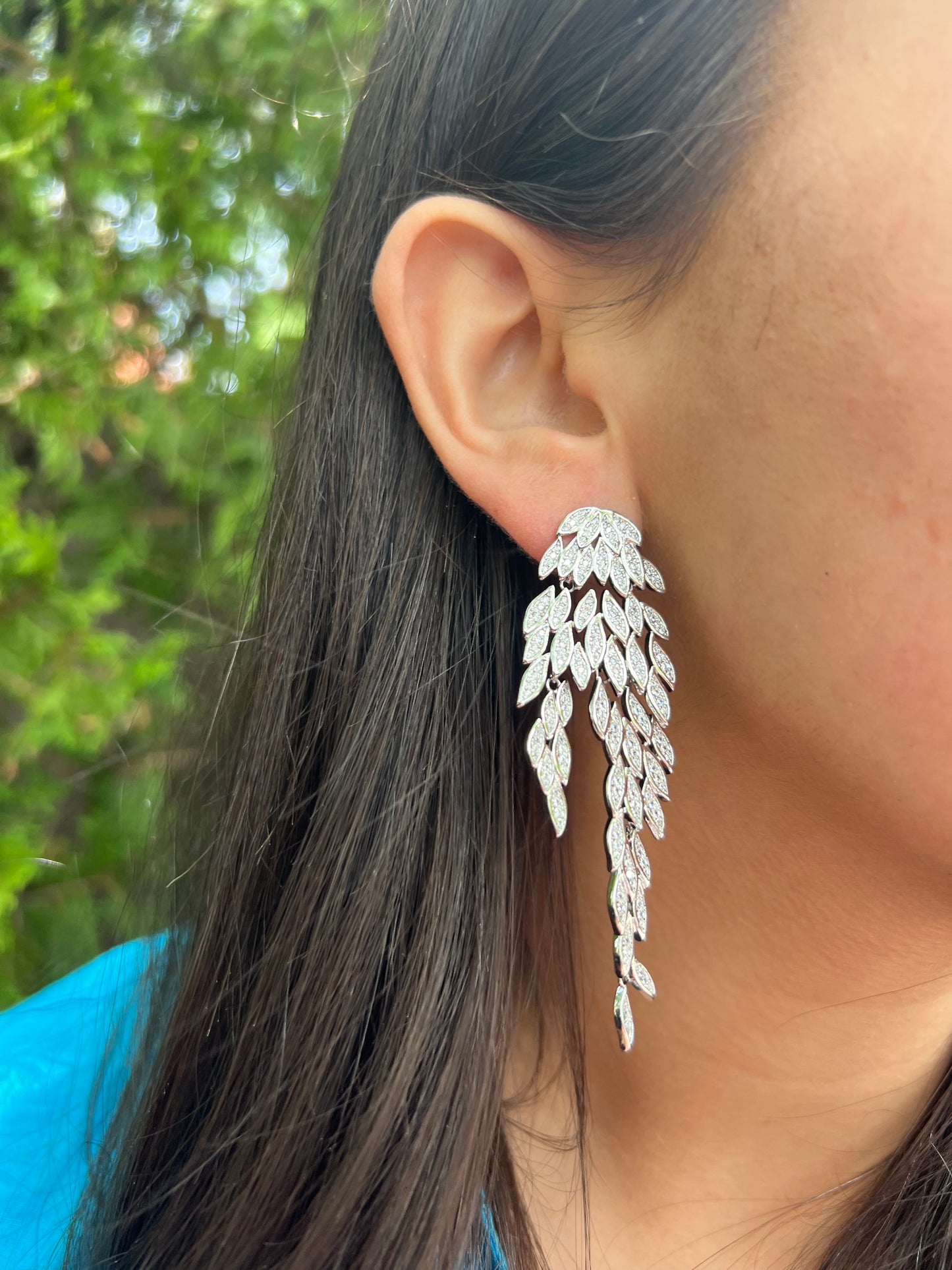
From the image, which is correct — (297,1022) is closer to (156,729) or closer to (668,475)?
(668,475)

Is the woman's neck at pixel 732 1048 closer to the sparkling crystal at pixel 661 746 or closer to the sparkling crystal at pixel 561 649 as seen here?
the sparkling crystal at pixel 661 746

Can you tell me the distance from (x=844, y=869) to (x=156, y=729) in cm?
131

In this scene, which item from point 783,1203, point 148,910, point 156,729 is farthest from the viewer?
point 156,729

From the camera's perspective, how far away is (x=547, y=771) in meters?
0.94

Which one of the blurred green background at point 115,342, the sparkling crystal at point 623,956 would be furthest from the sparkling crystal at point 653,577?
the blurred green background at point 115,342

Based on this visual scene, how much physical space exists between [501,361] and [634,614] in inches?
12.1

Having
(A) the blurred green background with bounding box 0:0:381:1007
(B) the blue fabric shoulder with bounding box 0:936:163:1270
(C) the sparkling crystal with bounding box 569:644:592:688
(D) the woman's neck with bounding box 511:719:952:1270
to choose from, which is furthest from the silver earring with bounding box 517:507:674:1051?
(A) the blurred green background with bounding box 0:0:381:1007

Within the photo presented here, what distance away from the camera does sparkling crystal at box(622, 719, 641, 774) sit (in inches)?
38.2

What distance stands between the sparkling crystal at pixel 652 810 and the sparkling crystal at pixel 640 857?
0.06ft

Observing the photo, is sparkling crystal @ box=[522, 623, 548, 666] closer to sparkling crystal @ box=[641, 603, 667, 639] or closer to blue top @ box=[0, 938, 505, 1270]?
sparkling crystal @ box=[641, 603, 667, 639]

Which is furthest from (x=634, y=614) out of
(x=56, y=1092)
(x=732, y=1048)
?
(x=56, y=1092)

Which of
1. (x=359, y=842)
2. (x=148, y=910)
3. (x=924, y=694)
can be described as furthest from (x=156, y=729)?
(x=924, y=694)

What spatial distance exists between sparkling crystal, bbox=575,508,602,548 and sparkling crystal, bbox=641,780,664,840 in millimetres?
242

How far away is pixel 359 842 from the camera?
105 cm
